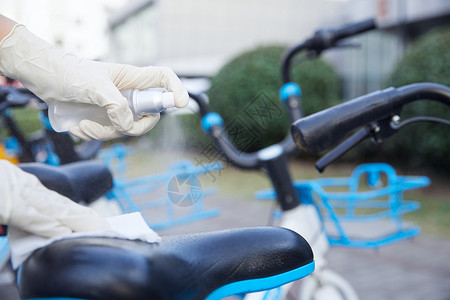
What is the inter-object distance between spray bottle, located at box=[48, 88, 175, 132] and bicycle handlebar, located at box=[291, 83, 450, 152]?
29 centimetres

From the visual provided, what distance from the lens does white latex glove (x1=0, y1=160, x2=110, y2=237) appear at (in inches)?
21.2

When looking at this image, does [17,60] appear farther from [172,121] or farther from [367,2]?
[367,2]

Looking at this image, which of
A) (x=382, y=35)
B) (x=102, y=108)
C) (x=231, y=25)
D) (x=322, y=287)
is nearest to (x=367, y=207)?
(x=322, y=287)

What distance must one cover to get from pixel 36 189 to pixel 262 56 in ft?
22.7

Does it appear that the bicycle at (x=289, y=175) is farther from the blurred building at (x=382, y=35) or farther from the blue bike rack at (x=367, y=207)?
the blurred building at (x=382, y=35)

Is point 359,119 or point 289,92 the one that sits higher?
point 359,119

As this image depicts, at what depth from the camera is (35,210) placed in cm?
56

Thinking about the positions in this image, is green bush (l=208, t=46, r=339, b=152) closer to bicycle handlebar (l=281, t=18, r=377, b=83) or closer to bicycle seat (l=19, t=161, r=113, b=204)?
bicycle handlebar (l=281, t=18, r=377, b=83)

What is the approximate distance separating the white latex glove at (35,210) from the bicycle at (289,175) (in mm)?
608

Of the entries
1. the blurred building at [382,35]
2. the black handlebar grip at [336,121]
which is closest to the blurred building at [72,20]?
the black handlebar grip at [336,121]

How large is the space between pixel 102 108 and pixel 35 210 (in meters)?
0.19

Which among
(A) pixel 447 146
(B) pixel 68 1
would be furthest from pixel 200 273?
(A) pixel 447 146

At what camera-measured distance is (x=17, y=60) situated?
0.65 metres

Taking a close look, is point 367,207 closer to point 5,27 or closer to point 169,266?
point 169,266
